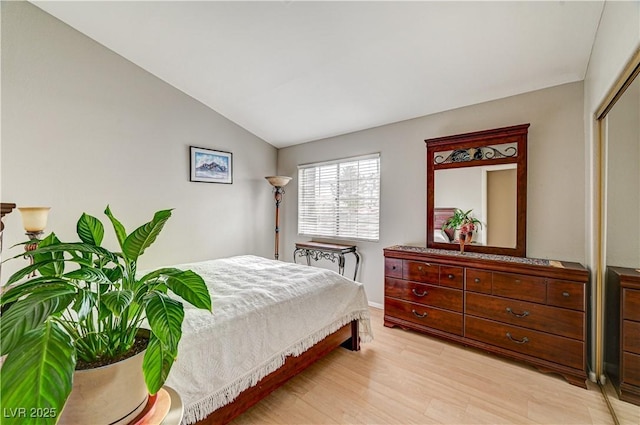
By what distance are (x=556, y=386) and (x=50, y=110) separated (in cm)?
489

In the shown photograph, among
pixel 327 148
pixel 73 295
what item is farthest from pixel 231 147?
pixel 73 295

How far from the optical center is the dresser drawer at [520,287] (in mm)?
2170

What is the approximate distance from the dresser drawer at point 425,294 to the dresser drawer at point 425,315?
0.05 m

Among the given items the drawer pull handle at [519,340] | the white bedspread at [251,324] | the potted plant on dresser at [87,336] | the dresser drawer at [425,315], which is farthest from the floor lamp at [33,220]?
the drawer pull handle at [519,340]

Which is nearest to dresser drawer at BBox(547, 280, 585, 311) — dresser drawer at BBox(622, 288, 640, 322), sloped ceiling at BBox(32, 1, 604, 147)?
dresser drawer at BBox(622, 288, 640, 322)

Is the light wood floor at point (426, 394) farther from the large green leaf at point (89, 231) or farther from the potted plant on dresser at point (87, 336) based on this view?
the large green leaf at point (89, 231)

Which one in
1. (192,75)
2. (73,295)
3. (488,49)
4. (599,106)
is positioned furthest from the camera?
(192,75)

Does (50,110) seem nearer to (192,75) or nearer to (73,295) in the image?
(192,75)

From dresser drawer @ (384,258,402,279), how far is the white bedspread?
0.56m

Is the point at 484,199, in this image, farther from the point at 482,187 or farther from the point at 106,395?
the point at 106,395

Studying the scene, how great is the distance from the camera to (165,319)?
71 cm

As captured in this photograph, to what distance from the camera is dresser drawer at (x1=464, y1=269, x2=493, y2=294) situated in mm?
2406

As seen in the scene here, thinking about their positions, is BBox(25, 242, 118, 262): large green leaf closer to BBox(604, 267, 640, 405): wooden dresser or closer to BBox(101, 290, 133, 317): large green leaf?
BBox(101, 290, 133, 317): large green leaf

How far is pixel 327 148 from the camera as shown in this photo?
414 cm
